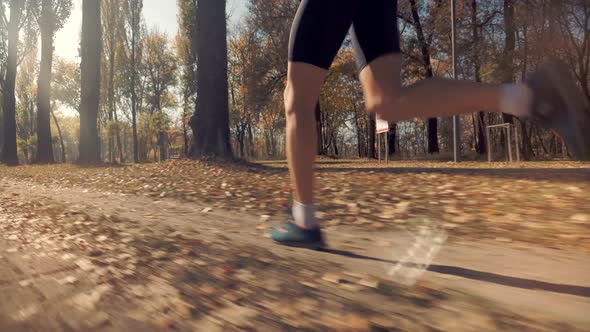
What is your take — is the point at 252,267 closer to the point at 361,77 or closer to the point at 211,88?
the point at 361,77

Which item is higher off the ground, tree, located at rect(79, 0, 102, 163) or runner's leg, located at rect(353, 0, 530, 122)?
tree, located at rect(79, 0, 102, 163)

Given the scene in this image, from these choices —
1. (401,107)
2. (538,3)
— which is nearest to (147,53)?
(538,3)

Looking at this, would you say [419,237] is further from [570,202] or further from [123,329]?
[123,329]

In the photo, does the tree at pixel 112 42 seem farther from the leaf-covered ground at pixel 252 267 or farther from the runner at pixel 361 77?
the runner at pixel 361 77

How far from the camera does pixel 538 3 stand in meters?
A: 15.5

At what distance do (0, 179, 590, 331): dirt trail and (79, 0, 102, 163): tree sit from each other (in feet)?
44.5

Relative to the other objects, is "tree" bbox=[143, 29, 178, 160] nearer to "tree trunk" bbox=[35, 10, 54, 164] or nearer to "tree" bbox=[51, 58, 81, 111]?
"tree" bbox=[51, 58, 81, 111]

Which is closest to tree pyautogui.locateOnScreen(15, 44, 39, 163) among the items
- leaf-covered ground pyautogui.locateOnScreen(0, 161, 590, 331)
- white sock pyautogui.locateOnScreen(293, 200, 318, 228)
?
leaf-covered ground pyautogui.locateOnScreen(0, 161, 590, 331)

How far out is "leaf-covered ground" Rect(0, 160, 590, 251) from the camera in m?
2.61

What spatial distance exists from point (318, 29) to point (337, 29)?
0.12 meters

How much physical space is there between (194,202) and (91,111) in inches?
503

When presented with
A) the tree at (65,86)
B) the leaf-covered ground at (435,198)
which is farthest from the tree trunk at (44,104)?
the tree at (65,86)

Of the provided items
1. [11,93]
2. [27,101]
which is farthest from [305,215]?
[27,101]

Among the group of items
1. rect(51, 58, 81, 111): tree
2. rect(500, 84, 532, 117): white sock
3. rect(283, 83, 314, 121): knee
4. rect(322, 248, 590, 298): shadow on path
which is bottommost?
rect(322, 248, 590, 298): shadow on path
